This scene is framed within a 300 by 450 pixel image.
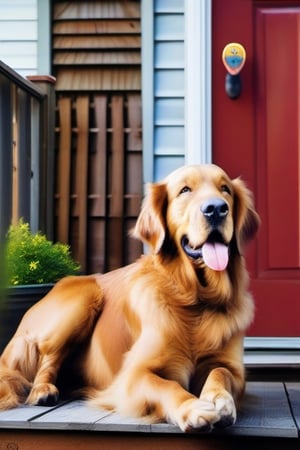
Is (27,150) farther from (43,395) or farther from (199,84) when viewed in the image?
(43,395)

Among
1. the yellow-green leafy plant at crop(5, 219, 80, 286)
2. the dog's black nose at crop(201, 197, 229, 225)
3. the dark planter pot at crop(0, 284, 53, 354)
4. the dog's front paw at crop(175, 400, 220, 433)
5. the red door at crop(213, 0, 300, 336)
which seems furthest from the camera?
the red door at crop(213, 0, 300, 336)

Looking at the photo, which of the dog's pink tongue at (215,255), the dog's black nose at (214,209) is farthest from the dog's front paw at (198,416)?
the dog's black nose at (214,209)

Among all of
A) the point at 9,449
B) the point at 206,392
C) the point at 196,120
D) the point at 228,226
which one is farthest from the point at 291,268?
the point at 9,449

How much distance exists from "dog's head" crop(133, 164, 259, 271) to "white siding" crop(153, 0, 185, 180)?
1.72 metres

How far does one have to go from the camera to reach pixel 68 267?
3646 millimetres

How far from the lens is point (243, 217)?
261 centimetres

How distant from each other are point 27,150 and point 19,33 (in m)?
0.71

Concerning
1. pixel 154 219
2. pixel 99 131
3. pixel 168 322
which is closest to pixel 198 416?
pixel 168 322

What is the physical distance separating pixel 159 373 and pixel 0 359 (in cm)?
69

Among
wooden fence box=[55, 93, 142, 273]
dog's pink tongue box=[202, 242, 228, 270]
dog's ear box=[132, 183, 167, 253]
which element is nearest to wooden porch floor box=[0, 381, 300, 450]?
dog's pink tongue box=[202, 242, 228, 270]

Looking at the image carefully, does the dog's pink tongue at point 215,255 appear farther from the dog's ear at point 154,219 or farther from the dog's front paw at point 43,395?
the dog's front paw at point 43,395

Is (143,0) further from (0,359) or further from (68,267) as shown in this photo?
(0,359)

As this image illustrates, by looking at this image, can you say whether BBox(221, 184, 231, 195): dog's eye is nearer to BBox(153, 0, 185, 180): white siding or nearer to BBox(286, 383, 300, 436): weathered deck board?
BBox(286, 383, 300, 436): weathered deck board

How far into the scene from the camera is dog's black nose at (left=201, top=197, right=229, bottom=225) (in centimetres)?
239
